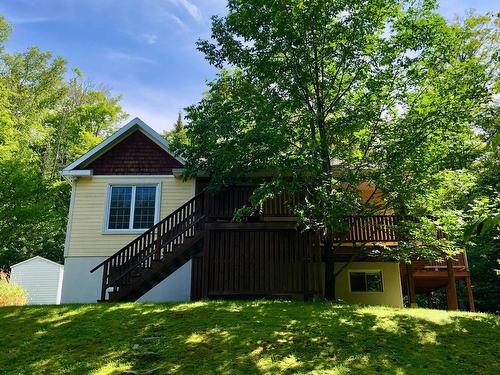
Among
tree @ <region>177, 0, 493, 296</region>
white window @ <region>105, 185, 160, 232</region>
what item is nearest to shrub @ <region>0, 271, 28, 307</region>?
white window @ <region>105, 185, 160, 232</region>

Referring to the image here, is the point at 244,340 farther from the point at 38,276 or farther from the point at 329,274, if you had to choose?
the point at 38,276

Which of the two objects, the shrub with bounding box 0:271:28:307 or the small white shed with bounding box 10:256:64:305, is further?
the small white shed with bounding box 10:256:64:305

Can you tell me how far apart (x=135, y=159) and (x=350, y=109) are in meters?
8.52

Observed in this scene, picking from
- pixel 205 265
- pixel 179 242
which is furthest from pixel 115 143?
pixel 205 265

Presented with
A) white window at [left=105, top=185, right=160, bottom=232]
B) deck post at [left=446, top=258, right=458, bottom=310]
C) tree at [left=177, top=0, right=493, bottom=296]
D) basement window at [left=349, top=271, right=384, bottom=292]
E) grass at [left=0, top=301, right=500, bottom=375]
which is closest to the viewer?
grass at [left=0, top=301, right=500, bottom=375]

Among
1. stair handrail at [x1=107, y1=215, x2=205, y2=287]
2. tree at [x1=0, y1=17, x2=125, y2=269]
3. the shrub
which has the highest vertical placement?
tree at [x1=0, y1=17, x2=125, y2=269]

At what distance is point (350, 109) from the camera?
12562mm

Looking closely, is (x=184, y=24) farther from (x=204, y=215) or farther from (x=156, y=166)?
(x=204, y=215)

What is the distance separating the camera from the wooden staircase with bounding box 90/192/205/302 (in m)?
12.7

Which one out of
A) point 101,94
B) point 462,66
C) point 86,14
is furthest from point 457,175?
point 101,94

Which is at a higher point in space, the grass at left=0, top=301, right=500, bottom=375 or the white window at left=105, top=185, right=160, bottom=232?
the white window at left=105, top=185, right=160, bottom=232

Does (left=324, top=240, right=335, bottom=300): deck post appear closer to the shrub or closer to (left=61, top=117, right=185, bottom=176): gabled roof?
(left=61, top=117, right=185, bottom=176): gabled roof

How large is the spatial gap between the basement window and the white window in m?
8.12

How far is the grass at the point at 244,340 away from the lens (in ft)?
23.1
